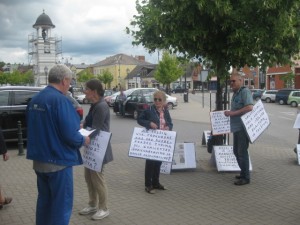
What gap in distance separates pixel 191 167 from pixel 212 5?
127 inches

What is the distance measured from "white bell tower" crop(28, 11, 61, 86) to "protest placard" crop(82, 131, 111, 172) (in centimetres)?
7574

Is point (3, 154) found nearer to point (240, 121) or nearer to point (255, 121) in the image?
point (240, 121)

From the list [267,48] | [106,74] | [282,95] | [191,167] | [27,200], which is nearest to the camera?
[27,200]

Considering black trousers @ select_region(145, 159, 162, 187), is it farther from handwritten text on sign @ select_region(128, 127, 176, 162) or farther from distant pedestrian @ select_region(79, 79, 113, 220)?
distant pedestrian @ select_region(79, 79, 113, 220)

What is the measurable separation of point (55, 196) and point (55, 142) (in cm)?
55

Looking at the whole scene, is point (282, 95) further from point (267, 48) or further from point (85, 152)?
point (85, 152)

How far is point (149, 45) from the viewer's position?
8391 millimetres

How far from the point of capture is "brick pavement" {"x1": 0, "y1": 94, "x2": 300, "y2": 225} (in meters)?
5.43

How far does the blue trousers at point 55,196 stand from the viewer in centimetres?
406

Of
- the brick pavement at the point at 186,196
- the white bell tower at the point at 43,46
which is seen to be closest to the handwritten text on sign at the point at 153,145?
the brick pavement at the point at 186,196

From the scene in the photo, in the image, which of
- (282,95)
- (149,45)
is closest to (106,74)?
(282,95)

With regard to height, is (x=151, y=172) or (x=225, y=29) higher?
(x=225, y=29)

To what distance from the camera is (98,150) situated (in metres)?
5.27

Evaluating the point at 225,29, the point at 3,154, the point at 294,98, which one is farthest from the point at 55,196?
the point at 294,98
